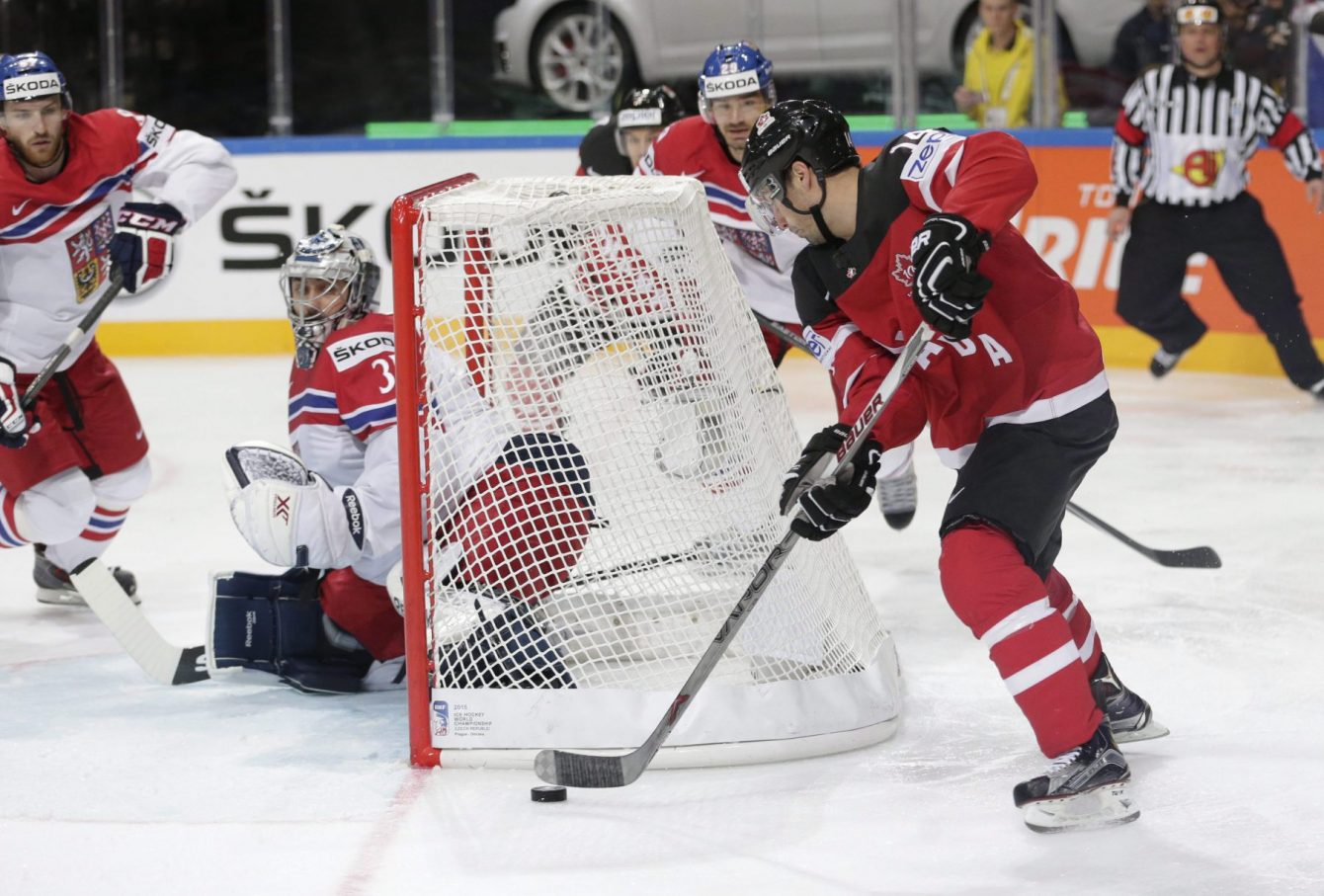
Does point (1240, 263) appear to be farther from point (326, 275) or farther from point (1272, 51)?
point (326, 275)

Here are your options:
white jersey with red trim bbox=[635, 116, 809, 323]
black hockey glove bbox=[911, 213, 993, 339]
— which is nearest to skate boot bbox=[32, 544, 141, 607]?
white jersey with red trim bbox=[635, 116, 809, 323]

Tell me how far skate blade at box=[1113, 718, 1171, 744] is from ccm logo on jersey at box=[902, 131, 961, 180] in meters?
0.98

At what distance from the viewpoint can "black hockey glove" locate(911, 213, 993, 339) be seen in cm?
231

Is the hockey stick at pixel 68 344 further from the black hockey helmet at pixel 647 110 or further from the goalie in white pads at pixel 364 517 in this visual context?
the black hockey helmet at pixel 647 110

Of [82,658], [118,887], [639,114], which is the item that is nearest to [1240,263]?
[639,114]

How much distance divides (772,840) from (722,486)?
0.69m

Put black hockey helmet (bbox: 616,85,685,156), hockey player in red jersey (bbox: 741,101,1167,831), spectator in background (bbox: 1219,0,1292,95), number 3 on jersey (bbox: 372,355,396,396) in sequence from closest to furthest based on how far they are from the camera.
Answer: hockey player in red jersey (bbox: 741,101,1167,831) < number 3 on jersey (bbox: 372,355,396,396) < black hockey helmet (bbox: 616,85,685,156) < spectator in background (bbox: 1219,0,1292,95)

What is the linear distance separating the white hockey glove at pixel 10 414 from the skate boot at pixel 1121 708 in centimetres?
214

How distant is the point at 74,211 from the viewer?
149 inches

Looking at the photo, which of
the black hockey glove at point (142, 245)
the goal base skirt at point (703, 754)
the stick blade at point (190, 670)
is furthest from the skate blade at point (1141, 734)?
the black hockey glove at point (142, 245)

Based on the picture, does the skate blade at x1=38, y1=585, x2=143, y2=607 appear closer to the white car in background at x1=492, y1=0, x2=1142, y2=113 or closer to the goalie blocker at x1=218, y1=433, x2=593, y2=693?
the goalie blocker at x1=218, y1=433, x2=593, y2=693

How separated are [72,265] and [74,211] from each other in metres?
0.12

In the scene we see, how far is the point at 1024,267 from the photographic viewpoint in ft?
8.54

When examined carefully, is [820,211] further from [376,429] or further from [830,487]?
[376,429]
